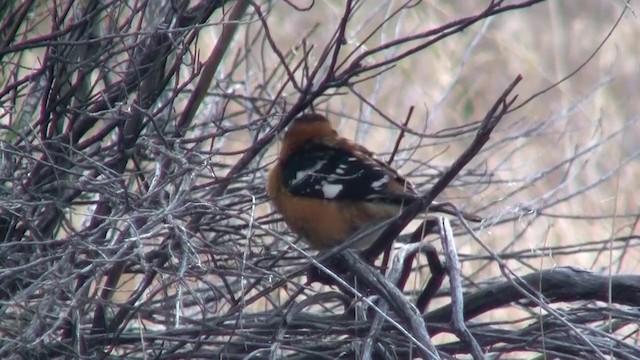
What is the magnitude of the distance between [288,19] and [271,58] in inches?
85.9

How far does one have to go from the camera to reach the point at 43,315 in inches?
118

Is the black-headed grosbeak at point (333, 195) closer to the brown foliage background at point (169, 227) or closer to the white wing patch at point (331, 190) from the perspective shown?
the white wing patch at point (331, 190)

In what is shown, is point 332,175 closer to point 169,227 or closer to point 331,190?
point 331,190

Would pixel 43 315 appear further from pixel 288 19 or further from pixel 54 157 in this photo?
pixel 288 19

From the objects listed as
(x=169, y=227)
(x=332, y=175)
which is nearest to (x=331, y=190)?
(x=332, y=175)

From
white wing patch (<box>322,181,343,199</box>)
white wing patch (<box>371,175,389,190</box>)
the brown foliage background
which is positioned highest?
white wing patch (<box>322,181,343,199</box>)

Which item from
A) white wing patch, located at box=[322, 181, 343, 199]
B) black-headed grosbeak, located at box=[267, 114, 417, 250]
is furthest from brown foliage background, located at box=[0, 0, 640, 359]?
white wing patch, located at box=[322, 181, 343, 199]

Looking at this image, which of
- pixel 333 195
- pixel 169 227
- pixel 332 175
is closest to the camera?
pixel 169 227

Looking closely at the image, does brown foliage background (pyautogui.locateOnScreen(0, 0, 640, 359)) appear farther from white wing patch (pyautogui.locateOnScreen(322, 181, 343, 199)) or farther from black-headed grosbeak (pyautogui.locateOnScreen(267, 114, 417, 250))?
white wing patch (pyautogui.locateOnScreen(322, 181, 343, 199))

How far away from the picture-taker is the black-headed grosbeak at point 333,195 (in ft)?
14.6

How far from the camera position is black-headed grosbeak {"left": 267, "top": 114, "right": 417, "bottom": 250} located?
4.45 m

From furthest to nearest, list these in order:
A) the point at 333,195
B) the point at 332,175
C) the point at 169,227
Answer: the point at 333,195 → the point at 332,175 → the point at 169,227

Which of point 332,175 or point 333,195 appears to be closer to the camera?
point 332,175

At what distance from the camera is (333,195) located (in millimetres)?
4586
